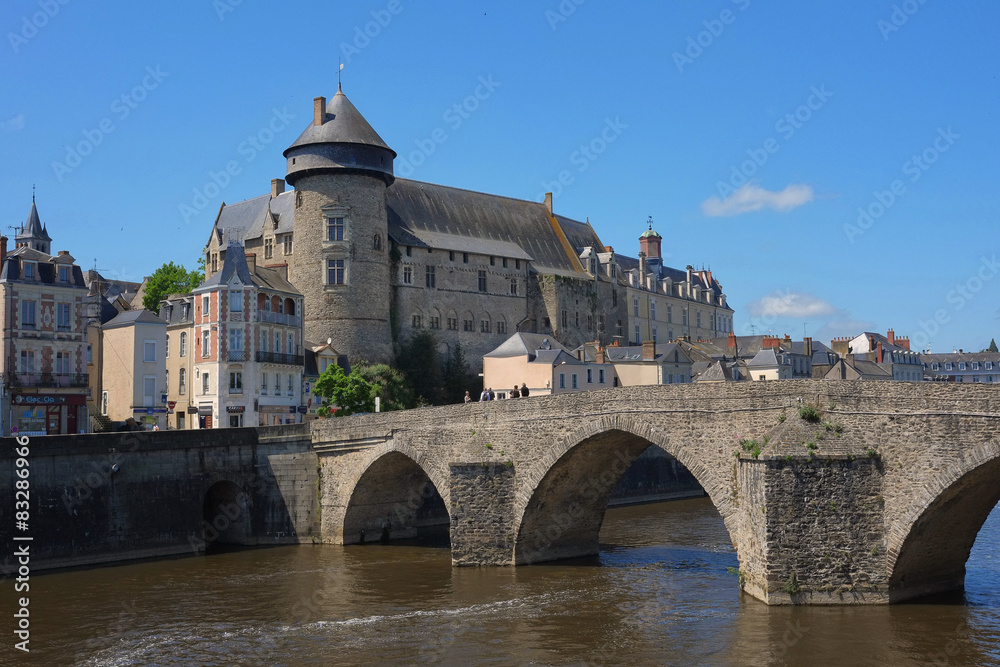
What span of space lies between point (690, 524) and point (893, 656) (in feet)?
59.6

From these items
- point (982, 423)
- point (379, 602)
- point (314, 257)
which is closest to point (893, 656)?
point (982, 423)

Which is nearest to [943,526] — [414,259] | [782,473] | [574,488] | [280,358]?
[782,473]

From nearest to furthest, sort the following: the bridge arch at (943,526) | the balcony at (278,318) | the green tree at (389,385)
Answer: the bridge arch at (943,526) < the balcony at (278,318) < the green tree at (389,385)

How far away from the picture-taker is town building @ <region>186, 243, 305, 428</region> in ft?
137

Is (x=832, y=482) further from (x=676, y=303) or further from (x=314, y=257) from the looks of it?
(x=676, y=303)

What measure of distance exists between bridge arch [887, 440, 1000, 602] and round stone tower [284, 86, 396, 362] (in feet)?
124

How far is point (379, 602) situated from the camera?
21.8 m

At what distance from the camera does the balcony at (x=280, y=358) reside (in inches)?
1662

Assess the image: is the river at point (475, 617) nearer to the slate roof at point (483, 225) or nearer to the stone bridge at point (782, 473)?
the stone bridge at point (782, 473)

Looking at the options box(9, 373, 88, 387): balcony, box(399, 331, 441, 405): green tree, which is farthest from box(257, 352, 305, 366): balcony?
box(399, 331, 441, 405): green tree

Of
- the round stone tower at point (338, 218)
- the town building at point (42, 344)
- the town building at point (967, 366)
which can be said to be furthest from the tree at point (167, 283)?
the town building at point (967, 366)

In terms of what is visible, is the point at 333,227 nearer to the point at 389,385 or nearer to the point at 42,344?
the point at 389,385

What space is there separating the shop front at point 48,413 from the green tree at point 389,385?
17.5 meters

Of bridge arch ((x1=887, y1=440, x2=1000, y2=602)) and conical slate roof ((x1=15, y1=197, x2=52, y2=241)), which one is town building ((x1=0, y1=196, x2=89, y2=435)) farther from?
conical slate roof ((x1=15, y1=197, x2=52, y2=241))
